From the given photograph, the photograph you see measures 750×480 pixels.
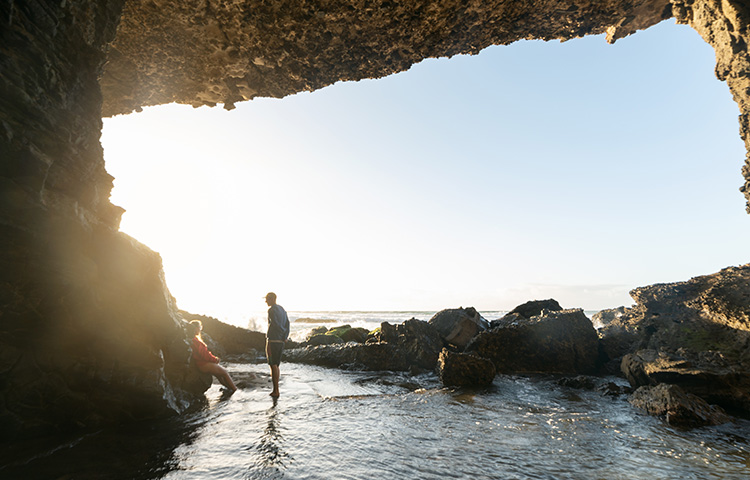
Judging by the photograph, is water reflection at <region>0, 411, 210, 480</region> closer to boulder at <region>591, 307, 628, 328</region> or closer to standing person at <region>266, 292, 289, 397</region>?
standing person at <region>266, 292, 289, 397</region>

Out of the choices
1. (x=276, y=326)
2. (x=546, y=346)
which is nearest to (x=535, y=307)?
(x=546, y=346)

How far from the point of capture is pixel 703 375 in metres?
5.74

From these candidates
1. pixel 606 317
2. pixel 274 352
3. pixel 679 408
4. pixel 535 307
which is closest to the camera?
pixel 679 408

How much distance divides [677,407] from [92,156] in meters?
10.2

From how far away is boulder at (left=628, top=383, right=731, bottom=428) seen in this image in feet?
16.2

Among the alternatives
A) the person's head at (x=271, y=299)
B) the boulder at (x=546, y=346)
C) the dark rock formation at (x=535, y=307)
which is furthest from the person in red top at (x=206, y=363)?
the dark rock formation at (x=535, y=307)

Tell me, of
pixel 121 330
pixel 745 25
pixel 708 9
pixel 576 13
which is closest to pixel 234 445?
pixel 121 330

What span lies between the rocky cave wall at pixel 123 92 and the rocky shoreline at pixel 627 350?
316 centimetres

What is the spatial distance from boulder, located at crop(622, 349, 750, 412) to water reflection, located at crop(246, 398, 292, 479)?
24.2 ft

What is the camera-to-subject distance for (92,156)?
4703 mm

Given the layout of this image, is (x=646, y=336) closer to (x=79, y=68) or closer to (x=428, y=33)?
(x=428, y=33)

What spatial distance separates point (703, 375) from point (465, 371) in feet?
14.7

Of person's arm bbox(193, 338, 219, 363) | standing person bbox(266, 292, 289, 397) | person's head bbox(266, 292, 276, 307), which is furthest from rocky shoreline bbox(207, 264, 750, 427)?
person's arm bbox(193, 338, 219, 363)

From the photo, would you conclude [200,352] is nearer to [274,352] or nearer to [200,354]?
[200,354]
